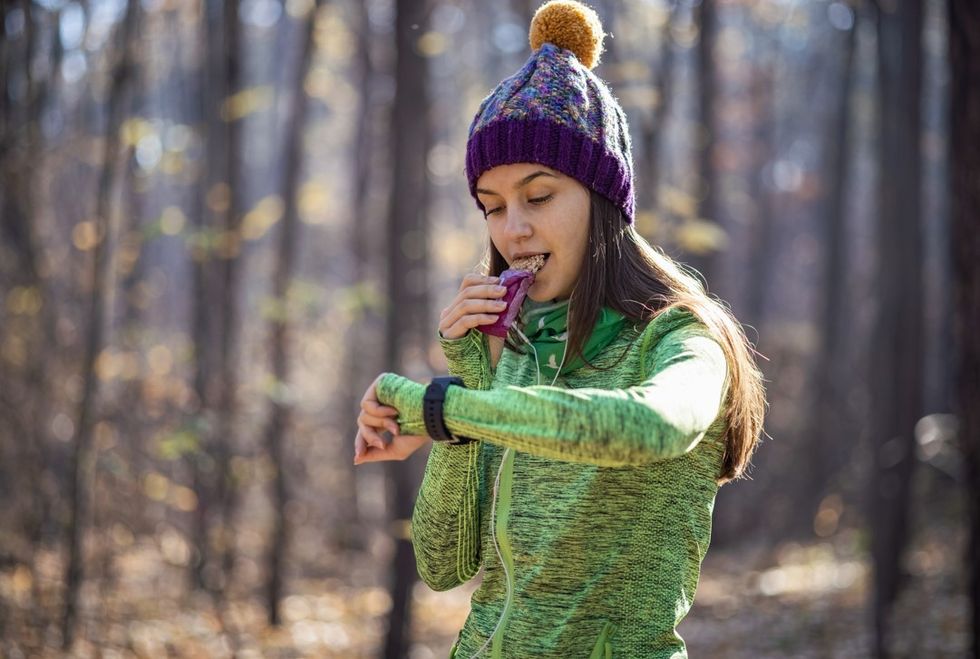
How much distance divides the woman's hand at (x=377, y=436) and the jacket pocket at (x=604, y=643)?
57 cm

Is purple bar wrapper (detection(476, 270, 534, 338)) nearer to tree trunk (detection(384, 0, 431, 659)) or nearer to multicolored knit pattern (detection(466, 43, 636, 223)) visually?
multicolored knit pattern (detection(466, 43, 636, 223))

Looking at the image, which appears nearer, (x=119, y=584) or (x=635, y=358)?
(x=635, y=358)

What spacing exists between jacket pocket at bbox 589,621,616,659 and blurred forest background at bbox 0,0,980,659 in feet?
14.1

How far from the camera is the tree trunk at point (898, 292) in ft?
33.9

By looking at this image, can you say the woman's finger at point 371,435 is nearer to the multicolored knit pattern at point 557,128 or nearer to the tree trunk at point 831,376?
the multicolored knit pattern at point 557,128

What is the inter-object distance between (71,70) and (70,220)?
5.24ft

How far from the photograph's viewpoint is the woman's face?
2.38m

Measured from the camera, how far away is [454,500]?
7.93ft

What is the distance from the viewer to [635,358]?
225 centimetres

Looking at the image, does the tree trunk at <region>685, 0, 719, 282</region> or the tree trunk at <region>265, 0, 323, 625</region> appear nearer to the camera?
the tree trunk at <region>265, 0, 323, 625</region>

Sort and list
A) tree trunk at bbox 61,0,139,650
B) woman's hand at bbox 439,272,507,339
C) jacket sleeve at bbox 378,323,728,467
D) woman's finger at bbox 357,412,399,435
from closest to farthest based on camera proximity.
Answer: jacket sleeve at bbox 378,323,728,467 → woman's finger at bbox 357,412,399,435 → woman's hand at bbox 439,272,507,339 → tree trunk at bbox 61,0,139,650

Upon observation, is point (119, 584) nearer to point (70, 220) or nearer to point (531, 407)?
point (70, 220)

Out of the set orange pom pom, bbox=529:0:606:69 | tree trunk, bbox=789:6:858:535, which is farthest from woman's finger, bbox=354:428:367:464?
tree trunk, bbox=789:6:858:535

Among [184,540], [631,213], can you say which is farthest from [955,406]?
[184,540]
